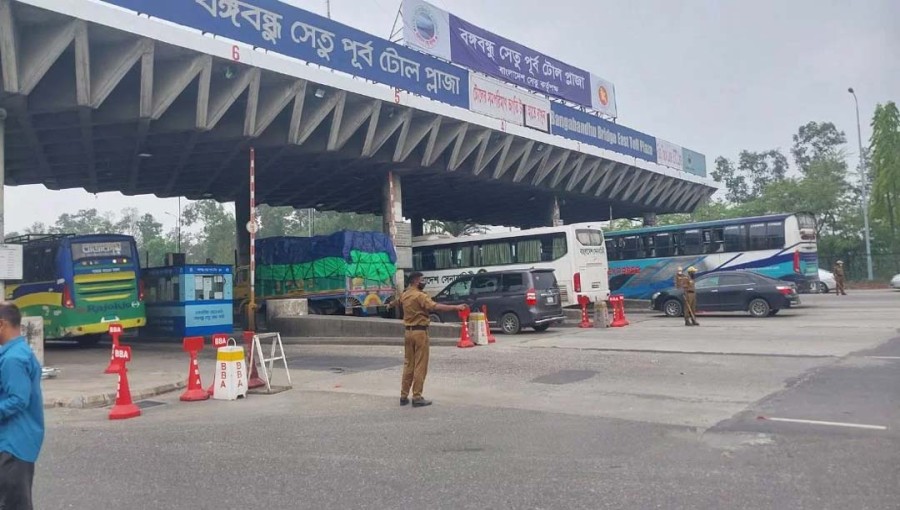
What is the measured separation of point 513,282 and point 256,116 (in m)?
→ 8.30

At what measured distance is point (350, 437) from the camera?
743 cm

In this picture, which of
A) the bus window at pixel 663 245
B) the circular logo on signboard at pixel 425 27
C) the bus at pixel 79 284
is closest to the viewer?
the bus at pixel 79 284

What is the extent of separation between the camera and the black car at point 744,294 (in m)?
21.1

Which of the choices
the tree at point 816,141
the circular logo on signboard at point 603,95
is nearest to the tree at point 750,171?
the tree at point 816,141

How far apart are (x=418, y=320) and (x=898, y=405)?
5.75 m

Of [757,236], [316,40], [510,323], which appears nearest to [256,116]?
[316,40]

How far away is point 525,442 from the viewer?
23.0ft

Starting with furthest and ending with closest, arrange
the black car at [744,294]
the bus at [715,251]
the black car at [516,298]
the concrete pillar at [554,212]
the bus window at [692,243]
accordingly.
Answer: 1. the concrete pillar at [554,212]
2. the bus window at [692,243]
3. the bus at [715,251]
4. the black car at [744,294]
5. the black car at [516,298]

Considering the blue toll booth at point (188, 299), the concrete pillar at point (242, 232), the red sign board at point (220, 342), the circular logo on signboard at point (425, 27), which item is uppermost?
the circular logo on signboard at point (425, 27)

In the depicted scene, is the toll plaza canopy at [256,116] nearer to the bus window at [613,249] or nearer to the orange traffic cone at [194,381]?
the bus window at [613,249]

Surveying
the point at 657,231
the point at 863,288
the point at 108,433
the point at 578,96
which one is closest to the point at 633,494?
the point at 108,433

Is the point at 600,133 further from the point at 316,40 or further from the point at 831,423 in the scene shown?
the point at 831,423

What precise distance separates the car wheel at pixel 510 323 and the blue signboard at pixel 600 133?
39.3ft

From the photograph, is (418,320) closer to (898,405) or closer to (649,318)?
(898,405)
